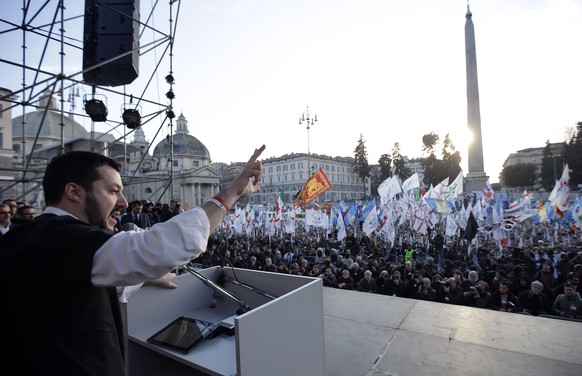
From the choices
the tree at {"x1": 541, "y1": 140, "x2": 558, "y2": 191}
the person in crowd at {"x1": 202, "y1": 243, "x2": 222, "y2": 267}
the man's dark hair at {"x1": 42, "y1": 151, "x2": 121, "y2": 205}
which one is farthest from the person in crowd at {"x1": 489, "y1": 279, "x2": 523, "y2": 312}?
the tree at {"x1": 541, "y1": 140, "x2": 558, "y2": 191}

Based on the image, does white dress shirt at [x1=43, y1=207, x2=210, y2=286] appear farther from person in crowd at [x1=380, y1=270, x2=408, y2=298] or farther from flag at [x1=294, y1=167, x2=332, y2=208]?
flag at [x1=294, y1=167, x2=332, y2=208]

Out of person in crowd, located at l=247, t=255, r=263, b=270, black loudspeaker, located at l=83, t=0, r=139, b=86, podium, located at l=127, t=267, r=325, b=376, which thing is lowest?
person in crowd, located at l=247, t=255, r=263, b=270

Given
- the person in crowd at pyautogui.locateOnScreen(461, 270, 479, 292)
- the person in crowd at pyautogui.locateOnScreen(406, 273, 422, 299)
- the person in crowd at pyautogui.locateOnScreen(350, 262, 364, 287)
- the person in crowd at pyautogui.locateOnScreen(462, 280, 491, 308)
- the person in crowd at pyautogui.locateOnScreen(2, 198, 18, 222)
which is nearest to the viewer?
the person in crowd at pyautogui.locateOnScreen(2, 198, 18, 222)

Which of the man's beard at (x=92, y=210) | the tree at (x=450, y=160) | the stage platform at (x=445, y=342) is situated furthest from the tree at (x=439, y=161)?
the man's beard at (x=92, y=210)

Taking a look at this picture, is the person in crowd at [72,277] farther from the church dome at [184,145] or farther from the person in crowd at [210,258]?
the church dome at [184,145]

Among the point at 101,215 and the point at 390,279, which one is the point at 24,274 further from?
the point at 390,279

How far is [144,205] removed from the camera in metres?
8.03

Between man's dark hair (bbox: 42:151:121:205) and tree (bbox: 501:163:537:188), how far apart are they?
90924 millimetres

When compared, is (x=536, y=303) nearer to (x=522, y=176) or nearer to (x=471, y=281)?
(x=471, y=281)

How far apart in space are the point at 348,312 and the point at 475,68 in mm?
34957

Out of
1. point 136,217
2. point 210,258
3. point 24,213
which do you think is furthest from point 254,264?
point 24,213

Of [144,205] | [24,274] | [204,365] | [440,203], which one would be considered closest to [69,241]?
[24,274]

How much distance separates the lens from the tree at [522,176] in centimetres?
7394

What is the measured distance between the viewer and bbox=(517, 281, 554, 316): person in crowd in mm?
6219
